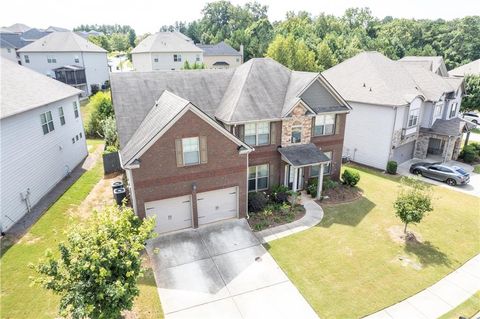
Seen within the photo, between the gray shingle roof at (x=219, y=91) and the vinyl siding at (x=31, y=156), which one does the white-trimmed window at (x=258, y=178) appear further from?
the vinyl siding at (x=31, y=156)

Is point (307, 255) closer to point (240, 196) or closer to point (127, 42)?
point (240, 196)

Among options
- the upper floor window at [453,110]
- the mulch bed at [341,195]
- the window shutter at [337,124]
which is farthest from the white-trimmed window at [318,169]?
the upper floor window at [453,110]

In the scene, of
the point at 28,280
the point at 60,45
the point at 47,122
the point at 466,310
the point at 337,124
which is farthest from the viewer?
the point at 60,45

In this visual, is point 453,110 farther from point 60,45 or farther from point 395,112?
point 60,45

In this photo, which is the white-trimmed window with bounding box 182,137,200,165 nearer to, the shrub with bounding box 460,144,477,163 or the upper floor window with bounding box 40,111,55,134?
the upper floor window with bounding box 40,111,55,134

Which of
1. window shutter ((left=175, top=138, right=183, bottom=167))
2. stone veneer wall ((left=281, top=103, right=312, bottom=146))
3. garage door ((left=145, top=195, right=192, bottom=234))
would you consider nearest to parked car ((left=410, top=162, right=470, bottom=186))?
stone veneer wall ((left=281, top=103, right=312, bottom=146))

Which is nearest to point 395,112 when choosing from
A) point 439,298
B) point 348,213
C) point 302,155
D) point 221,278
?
point 302,155
